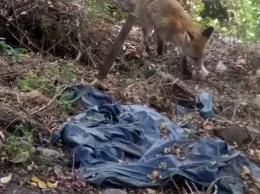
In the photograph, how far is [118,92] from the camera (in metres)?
6.25

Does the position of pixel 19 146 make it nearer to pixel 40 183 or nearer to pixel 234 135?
pixel 40 183

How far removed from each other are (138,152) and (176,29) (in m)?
3.60

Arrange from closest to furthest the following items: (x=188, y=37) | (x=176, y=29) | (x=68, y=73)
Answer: (x=68, y=73) → (x=188, y=37) → (x=176, y=29)

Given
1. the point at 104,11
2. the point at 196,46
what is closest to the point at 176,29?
the point at 196,46

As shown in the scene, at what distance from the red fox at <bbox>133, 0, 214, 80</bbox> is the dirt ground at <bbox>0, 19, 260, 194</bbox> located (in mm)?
242

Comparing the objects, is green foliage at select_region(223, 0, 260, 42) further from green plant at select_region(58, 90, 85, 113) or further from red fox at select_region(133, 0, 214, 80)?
green plant at select_region(58, 90, 85, 113)

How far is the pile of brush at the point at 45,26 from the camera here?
7.29m

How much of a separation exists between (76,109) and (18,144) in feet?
4.05

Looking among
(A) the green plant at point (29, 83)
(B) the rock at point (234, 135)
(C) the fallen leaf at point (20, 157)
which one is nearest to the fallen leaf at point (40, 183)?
(C) the fallen leaf at point (20, 157)

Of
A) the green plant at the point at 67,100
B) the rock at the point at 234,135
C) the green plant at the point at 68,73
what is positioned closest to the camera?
the green plant at the point at 67,100

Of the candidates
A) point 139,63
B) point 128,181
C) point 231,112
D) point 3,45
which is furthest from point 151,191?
point 139,63

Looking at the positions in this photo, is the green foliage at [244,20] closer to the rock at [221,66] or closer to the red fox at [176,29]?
the rock at [221,66]

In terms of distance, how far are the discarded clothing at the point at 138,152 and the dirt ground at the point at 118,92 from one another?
6.3 inches

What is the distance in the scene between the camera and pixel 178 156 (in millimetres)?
4875
